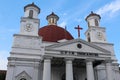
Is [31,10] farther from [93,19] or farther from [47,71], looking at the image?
[47,71]

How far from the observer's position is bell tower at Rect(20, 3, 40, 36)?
24969 millimetres

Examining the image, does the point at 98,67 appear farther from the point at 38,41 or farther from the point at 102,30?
the point at 38,41

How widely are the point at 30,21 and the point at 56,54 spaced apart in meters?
8.16

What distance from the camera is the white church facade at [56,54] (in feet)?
65.5

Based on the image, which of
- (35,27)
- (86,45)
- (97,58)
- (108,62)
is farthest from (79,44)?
(35,27)

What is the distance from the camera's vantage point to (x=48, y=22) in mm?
34906

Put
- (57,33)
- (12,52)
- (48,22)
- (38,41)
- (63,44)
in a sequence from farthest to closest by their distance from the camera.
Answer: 1. (48,22)
2. (57,33)
3. (38,41)
4. (12,52)
5. (63,44)

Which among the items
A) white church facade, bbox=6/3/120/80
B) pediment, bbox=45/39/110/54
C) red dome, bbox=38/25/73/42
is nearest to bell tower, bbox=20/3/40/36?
white church facade, bbox=6/3/120/80

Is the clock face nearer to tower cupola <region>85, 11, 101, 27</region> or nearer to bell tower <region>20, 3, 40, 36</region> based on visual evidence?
bell tower <region>20, 3, 40, 36</region>

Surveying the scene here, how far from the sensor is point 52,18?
34844mm

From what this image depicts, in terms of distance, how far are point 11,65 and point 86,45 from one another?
31.4ft

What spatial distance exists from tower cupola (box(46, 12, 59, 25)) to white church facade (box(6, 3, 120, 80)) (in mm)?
5659

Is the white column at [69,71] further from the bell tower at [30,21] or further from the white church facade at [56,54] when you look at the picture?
the bell tower at [30,21]

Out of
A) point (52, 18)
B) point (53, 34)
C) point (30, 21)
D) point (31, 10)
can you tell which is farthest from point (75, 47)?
point (52, 18)
